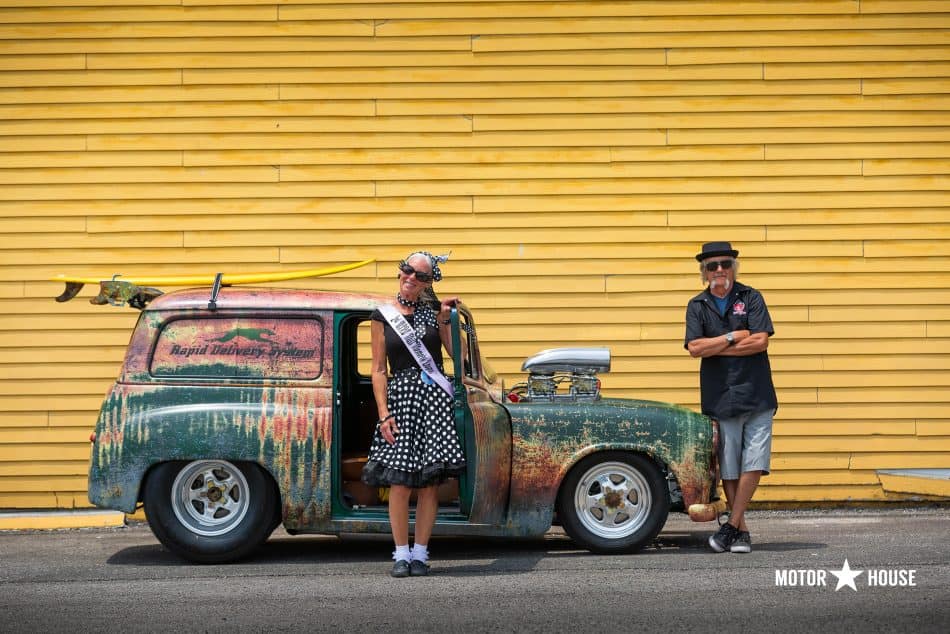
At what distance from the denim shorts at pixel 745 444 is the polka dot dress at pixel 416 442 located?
1.79m

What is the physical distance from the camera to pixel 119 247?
33.1 feet

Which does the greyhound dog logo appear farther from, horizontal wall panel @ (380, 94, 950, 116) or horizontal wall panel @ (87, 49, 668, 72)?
horizontal wall panel @ (87, 49, 668, 72)

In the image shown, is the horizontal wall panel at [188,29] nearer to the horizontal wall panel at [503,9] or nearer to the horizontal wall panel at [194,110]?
the horizontal wall panel at [503,9]

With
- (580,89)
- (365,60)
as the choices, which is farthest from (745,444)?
(365,60)

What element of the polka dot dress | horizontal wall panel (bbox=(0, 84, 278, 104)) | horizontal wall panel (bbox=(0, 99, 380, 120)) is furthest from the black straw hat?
horizontal wall panel (bbox=(0, 84, 278, 104))

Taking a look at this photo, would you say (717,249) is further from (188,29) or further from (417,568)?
(188,29)

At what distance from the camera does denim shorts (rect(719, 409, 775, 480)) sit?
301 inches

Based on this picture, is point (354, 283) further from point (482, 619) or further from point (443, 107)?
point (482, 619)

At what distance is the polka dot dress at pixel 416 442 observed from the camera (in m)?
6.89

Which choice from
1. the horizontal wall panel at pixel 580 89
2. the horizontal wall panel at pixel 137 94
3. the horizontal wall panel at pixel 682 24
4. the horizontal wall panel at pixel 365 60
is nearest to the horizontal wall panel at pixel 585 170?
the horizontal wall panel at pixel 580 89

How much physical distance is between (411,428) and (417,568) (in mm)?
796

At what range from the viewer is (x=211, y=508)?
7457 millimetres

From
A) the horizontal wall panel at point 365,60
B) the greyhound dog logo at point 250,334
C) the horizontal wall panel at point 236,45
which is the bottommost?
the greyhound dog logo at point 250,334

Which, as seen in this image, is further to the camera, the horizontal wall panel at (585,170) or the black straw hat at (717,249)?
the horizontal wall panel at (585,170)
